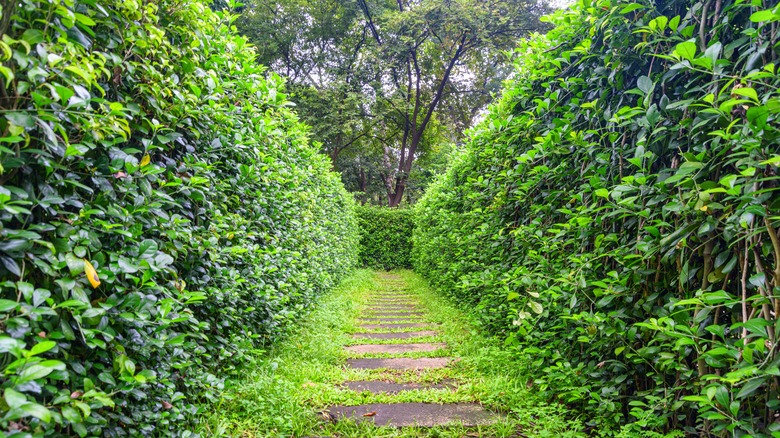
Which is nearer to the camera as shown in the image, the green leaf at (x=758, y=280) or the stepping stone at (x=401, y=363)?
the green leaf at (x=758, y=280)

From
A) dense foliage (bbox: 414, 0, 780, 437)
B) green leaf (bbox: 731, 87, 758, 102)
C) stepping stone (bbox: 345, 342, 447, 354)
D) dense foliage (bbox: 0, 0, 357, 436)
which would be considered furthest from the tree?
green leaf (bbox: 731, 87, 758, 102)

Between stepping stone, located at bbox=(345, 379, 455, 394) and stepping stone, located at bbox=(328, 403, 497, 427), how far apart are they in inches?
11.8

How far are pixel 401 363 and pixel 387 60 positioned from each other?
57.1 ft

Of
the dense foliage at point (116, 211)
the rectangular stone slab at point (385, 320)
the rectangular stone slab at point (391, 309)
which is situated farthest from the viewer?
the rectangular stone slab at point (391, 309)

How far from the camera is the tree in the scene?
53.6ft

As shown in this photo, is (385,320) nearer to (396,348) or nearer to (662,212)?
(396,348)

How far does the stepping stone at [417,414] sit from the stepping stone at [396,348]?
142 cm

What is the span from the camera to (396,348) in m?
4.45

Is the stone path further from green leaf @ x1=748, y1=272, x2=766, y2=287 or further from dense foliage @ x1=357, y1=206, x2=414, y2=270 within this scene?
dense foliage @ x1=357, y1=206, x2=414, y2=270

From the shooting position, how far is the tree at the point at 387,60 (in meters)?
16.3

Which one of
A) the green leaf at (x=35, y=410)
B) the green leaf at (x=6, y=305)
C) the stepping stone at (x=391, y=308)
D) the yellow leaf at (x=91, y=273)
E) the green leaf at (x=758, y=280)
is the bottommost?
the stepping stone at (x=391, y=308)

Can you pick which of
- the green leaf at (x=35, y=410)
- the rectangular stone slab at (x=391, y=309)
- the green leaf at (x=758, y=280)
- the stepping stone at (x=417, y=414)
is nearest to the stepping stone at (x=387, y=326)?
the rectangular stone slab at (x=391, y=309)

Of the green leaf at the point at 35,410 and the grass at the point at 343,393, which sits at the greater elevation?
the green leaf at the point at 35,410

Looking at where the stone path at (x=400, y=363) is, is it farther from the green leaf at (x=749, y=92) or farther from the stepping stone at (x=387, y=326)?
the green leaf at (x=749, y=92)
